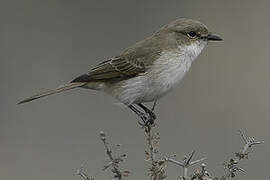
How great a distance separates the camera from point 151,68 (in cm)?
563

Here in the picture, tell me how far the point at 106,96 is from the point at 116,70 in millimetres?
4142

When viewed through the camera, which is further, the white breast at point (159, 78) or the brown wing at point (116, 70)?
the brown wing at point (116, 70)

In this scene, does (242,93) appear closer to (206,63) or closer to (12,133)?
(206,63)

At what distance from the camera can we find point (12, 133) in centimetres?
855

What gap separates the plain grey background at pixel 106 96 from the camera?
322 inches

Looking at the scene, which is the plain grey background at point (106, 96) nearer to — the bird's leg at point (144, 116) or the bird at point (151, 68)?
the bird's leg at point (144, 116)

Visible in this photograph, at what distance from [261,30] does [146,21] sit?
5.12 feet

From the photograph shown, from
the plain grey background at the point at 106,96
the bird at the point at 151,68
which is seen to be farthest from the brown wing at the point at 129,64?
the plain grey background at the point at 106,96

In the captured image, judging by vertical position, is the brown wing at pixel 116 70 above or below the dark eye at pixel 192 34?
below

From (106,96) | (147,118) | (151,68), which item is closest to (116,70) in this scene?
(151,68)

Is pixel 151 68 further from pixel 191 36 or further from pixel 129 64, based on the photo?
pixel 191 36

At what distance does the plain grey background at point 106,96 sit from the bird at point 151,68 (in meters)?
2.03

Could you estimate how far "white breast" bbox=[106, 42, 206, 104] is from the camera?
5.50 m

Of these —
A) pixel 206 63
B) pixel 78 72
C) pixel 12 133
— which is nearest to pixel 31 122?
pixel 12 133
